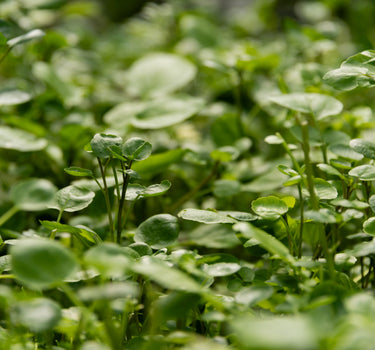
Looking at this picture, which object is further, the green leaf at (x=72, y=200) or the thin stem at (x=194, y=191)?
the thin stem at (x=194, y=191)

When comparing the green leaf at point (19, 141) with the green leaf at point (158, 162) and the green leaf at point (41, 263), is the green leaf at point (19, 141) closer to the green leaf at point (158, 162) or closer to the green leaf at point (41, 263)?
the green leaf at point (158, 162)

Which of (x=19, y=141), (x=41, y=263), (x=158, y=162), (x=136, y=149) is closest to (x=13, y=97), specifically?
(x=19, y=141)

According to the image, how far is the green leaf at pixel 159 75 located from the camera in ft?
3.93

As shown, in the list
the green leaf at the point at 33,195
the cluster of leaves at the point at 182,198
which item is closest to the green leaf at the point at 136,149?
the cluster of leaves at the point at 182,198

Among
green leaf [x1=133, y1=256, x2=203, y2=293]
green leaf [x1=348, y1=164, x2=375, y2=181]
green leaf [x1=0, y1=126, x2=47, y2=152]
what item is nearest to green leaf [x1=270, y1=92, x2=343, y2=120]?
green leaf [x1=348, y1=164, x2=375, y2=181]

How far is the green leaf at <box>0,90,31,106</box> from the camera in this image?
0.85 meters

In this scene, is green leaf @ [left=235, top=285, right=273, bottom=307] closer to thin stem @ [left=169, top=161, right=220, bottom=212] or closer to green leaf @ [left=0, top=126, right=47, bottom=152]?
thin stem @ [left=169, top=161, right=220, bottom=212]

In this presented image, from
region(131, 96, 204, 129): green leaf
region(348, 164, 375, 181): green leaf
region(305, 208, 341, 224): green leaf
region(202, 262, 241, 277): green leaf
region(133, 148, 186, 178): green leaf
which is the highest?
region(305, 208, 341, 224): green leaf

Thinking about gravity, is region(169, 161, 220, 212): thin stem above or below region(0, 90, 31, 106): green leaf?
below

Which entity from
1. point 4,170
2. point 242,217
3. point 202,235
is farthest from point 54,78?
point 242,217

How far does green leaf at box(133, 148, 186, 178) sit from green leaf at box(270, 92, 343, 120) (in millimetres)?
265

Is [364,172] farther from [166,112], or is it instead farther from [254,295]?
[166,112]

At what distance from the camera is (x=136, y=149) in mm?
585

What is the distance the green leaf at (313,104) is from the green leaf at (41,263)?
1.22ft
